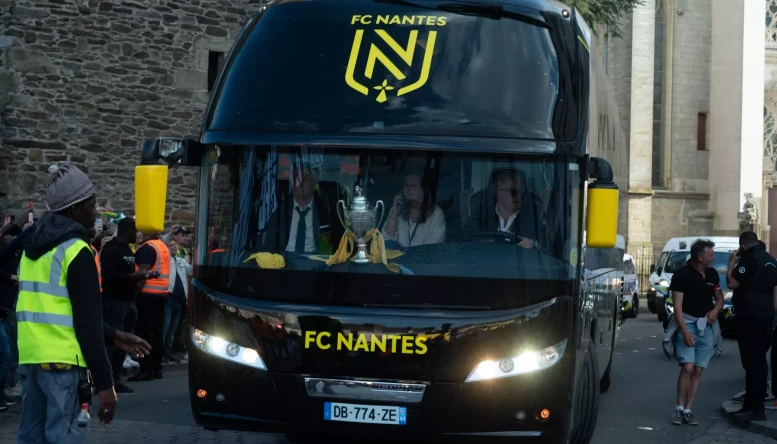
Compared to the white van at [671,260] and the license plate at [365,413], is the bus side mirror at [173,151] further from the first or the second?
the white van at [671,260]

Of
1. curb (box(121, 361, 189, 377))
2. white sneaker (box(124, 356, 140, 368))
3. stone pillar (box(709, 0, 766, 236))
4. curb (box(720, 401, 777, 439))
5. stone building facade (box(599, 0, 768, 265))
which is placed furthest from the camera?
stone pillar (box(709, 0, 766, 236))

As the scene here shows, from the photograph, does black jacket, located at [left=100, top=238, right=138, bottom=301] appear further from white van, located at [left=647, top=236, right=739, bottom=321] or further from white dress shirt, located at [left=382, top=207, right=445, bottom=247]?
white van, located at [left=647, top=236, right=739, bottom=321]

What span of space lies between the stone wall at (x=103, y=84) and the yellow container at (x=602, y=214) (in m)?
14.6

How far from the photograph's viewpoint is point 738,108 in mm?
44406

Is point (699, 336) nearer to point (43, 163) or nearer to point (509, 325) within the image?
point (509, 325)

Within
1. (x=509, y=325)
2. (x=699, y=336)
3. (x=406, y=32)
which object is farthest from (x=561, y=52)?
(x=699, y=336)

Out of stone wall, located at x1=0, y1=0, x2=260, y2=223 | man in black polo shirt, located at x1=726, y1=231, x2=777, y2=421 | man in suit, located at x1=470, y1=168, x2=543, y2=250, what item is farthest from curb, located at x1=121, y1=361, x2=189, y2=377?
man in suit, located at x1=470, y1=168, x2=543, y2=250

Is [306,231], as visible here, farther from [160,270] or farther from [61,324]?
[160,270]

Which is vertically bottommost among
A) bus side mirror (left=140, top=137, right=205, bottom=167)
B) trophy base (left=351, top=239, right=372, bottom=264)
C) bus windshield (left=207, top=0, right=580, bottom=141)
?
trophy base (left=351, top=239, right=372, bottom=264)

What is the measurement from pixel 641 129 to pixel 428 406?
37.6 meters

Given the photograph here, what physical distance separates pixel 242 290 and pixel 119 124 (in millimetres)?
14695

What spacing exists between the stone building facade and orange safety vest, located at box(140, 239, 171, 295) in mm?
30810

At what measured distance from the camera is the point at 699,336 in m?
11.7

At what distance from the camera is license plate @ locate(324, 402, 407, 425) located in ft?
23.0
